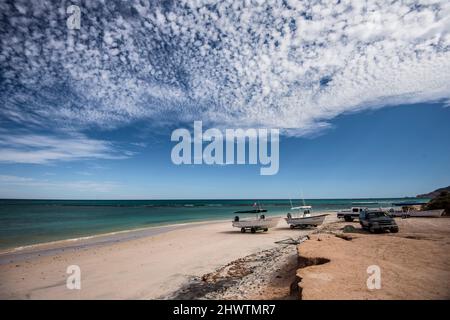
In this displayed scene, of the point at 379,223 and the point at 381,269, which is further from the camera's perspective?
the point at 379,223

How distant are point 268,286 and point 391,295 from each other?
15.0 feet

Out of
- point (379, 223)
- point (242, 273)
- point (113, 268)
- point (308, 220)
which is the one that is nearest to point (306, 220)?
point (308, 220)

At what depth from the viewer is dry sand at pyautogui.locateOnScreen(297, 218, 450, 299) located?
674cm

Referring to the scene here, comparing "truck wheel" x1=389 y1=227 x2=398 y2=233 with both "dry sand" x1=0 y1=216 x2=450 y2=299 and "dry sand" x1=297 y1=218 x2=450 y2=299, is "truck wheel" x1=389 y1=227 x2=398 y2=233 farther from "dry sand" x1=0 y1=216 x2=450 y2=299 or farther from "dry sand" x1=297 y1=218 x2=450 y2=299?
"dry sand" x1=297 y1=218 x2=450 y2=299

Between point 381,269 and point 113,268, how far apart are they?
12.3 meters

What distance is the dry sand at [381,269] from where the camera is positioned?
6.74 metres

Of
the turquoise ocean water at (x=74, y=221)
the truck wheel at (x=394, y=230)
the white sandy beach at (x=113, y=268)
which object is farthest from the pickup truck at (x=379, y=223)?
the turquoise ocean water at (x=74, y=221)

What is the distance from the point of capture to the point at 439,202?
121ft

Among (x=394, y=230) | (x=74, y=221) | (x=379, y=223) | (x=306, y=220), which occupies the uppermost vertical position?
(x=379, y=223)

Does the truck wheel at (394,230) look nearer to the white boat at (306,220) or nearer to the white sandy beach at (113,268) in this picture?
the white boat at (306,220)

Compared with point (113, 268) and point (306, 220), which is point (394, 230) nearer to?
point (306, 220)

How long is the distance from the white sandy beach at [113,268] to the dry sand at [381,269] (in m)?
5.37

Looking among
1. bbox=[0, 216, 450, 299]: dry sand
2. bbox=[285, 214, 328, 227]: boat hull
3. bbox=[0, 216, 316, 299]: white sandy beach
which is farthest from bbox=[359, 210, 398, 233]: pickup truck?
bbox=[0, 216, 316, 299]: white sandy beach

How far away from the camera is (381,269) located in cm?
877
